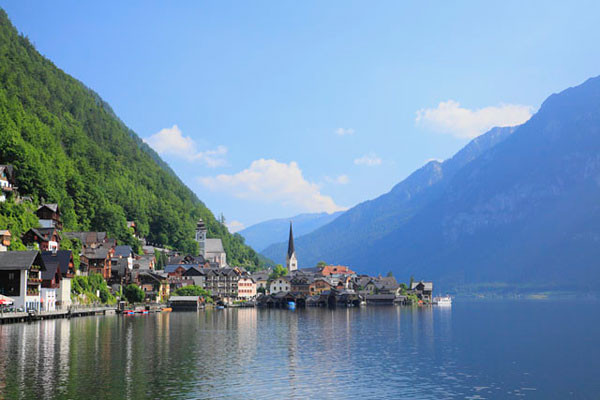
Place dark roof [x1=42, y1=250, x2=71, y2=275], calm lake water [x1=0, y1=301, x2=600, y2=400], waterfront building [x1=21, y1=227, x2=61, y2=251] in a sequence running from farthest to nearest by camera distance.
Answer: waterfront building [x1=21, y1=227, x2=61, y2=251], dark roof [x1=42, y1=250, x2=71, y2=275], calm lake water [x1=0, y1=301, x2=600, y2=400]

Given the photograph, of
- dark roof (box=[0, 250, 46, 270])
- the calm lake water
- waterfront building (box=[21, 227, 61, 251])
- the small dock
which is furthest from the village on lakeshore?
the calm lake water

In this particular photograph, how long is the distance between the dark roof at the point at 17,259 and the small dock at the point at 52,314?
6587mm

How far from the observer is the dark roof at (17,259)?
8906 centimetres

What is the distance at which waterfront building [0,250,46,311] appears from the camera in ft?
293

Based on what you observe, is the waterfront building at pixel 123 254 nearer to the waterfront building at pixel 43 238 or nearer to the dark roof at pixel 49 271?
the waterfront building at pixel 43 238

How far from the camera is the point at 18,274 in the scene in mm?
90188

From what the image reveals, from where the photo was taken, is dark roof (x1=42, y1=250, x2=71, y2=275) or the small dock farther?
dark roof (x1=42, y1=250, x2=71, y2=275)

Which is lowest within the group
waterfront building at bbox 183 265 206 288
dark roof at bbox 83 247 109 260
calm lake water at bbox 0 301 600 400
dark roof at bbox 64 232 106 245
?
calm lake water at bbox 0 301 600 400

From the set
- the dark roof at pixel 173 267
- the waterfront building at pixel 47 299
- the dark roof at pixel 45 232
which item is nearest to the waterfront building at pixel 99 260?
the dark roof at pixel 45 232

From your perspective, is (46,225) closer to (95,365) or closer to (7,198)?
(7,198)

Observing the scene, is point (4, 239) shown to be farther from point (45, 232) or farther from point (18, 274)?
point (45, 232)

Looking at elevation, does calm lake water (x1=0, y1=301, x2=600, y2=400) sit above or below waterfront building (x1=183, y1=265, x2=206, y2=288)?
below

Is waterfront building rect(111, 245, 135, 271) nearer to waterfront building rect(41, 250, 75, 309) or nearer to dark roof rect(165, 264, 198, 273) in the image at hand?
dark roof rect(165, 264, 198, 273)

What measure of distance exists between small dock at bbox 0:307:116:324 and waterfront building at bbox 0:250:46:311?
2328 mm
